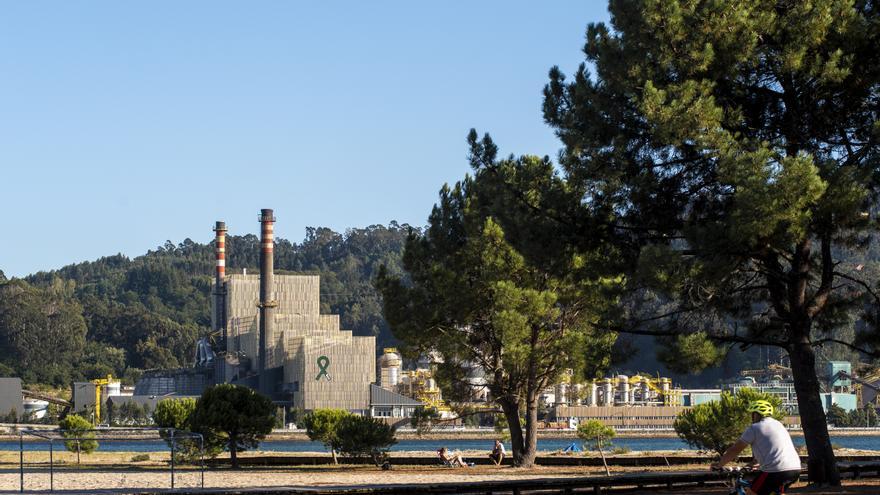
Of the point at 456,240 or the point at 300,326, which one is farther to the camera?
the point at 300,326

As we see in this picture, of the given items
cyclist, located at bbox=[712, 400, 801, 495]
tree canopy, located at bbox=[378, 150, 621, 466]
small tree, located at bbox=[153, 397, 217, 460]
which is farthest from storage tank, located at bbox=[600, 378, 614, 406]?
cyclist, located at bbox=[712, 400, 801, 495]

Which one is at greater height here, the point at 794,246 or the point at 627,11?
the point at 627,11

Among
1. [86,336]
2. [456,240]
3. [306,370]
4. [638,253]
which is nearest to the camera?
[638,253]

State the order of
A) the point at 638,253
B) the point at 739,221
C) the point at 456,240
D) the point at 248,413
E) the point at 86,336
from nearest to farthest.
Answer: the point at 739,221, the point at 638,253, the point at 456,240, the point at 248,413, the point at 86,336

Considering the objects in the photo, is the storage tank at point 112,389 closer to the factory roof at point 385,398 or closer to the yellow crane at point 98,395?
the yellow crane at point 98,395

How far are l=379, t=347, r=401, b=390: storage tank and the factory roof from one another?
11.9m

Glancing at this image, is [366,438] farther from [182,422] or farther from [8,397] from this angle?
[8,397]

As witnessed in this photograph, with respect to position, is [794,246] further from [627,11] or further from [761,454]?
[761,454]

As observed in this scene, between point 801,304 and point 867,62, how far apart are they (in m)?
4.63

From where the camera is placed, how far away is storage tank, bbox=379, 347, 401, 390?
147m

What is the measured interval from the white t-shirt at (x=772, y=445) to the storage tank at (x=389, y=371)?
132 meters

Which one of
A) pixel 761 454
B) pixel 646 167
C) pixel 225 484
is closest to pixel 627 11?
pixel 646 167

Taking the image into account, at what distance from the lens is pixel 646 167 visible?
25219 mm

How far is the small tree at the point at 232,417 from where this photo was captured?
155ft
